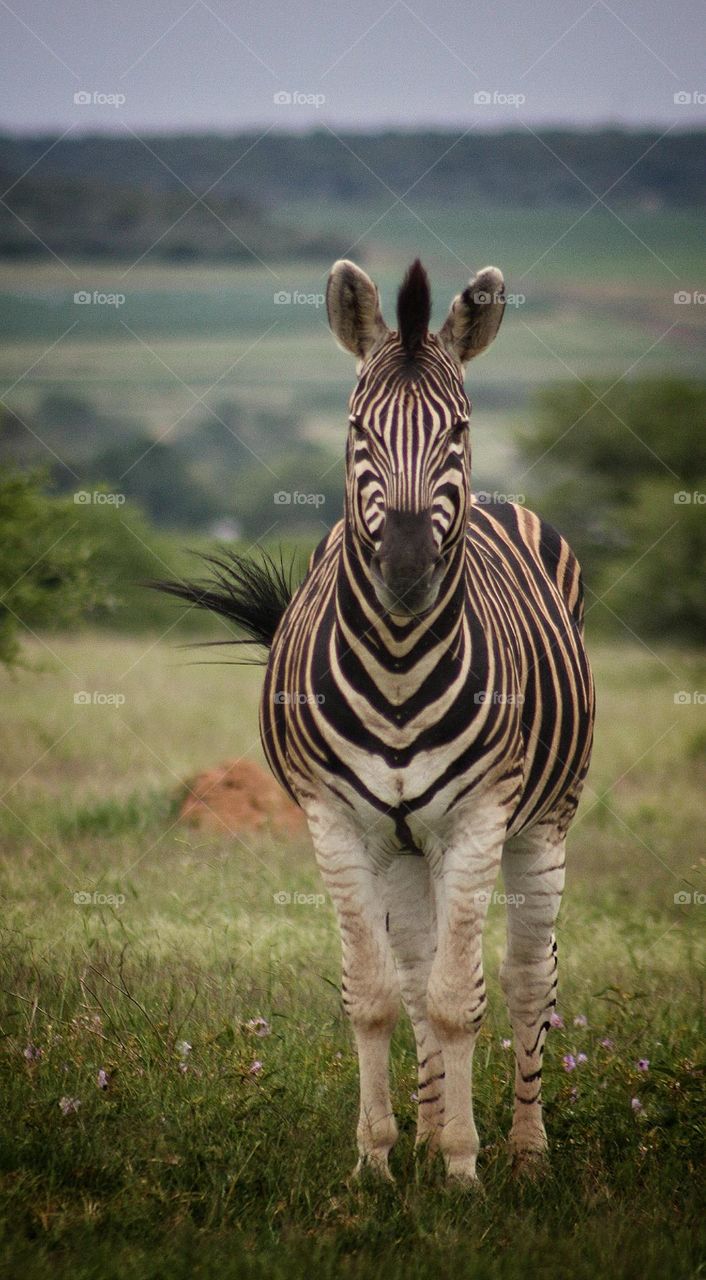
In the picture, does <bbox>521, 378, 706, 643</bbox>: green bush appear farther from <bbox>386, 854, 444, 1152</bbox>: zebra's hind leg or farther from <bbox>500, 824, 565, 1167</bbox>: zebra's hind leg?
<bbox>386, 854, 444, 1152</bbox>: zebra's hind leg

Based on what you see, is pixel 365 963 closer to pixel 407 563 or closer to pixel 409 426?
pixel 407 563

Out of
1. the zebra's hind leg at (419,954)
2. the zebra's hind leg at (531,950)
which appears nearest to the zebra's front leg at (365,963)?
the zebra's hind leg at (419,954)

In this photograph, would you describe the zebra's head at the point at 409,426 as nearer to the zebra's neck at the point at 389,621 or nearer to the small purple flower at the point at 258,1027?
the zebra's neck at the point at 389,621

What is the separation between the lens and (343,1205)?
4754mm

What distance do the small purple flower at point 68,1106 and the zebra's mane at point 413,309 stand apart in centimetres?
287

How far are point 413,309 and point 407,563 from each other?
0.94 metres

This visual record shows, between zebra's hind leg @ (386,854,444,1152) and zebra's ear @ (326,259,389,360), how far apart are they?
6.46 ft

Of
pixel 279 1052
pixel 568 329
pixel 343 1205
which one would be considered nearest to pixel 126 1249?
pixel 343 1205

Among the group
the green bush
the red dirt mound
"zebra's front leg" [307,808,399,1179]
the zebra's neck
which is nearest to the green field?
the green bush

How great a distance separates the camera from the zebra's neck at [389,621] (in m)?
4.88

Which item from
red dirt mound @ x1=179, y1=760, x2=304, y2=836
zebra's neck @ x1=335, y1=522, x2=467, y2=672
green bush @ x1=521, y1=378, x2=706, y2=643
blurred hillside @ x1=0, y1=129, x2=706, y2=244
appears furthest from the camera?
blurred hillside @ x1=0, y1=129, x2=706, y2=244

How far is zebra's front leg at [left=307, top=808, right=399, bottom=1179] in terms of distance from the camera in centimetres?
498

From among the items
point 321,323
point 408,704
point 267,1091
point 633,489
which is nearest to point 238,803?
point 267,1091

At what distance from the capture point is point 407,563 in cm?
446
